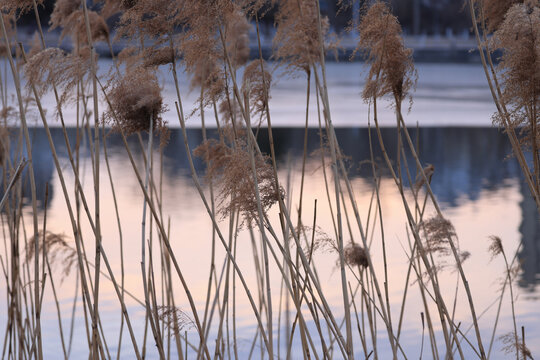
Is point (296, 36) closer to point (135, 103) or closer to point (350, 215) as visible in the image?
point (135, 103)

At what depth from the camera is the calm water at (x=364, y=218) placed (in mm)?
2477

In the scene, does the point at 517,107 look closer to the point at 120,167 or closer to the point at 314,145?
the point at 120,167

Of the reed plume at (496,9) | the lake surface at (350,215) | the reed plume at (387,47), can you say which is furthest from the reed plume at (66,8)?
the reed plume at (496,9)

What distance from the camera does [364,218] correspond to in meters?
3.24

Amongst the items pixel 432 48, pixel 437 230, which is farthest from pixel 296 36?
pixel 432 48

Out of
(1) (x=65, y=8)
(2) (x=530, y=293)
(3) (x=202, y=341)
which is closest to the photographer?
(3) (x=202, y=341)

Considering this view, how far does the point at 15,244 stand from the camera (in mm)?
1414

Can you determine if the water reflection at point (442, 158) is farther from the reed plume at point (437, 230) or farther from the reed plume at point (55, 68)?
the reed plume at point (55, 68)

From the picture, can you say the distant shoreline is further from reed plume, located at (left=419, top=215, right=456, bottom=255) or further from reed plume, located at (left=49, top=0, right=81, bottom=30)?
reed plume, located at (left=419, top=215, right=456, bottom=255)

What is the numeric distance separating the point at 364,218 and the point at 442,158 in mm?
2105

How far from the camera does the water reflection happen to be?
3951 millimetres

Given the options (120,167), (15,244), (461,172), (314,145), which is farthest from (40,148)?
(15,244)

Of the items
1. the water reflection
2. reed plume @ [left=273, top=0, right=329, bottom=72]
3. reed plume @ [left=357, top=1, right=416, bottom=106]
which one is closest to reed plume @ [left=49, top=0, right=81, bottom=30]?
reed plume @ [left=273, top=0, right=329, bottom=72]

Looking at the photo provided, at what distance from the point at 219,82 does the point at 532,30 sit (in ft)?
1.58
